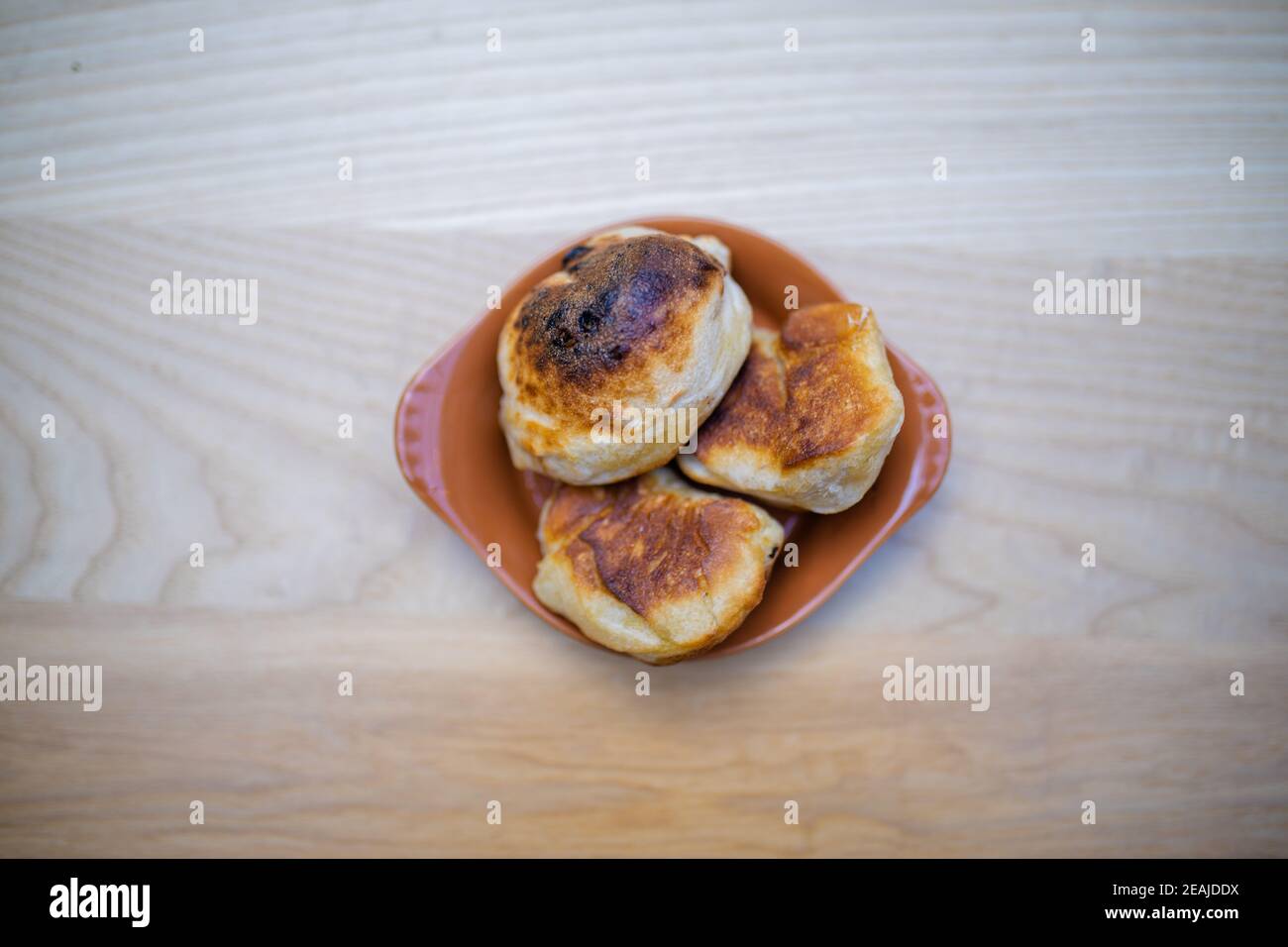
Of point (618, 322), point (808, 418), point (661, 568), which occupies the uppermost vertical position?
point (618, 322)

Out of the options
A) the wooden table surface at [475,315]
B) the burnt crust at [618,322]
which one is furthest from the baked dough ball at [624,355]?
the wooden table surface at [475,315]

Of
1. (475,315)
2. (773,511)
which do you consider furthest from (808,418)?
(475,315)

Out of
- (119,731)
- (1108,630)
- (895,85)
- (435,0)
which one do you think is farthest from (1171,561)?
(119,731)

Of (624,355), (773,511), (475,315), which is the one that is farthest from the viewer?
(475,315)

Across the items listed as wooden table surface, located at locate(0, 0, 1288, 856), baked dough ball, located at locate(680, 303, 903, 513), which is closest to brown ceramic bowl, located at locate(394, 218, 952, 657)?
baked dough ball, located at locate(680, 303, 903, 513)

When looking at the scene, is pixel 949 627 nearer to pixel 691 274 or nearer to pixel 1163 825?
pixel 1163 825

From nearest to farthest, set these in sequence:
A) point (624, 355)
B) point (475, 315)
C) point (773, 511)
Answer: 1. point (624, 355)
2. point (773, 511)
3. point (475, 315)

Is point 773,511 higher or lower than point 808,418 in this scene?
lower

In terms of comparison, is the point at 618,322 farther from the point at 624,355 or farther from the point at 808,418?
the point at 808,418
